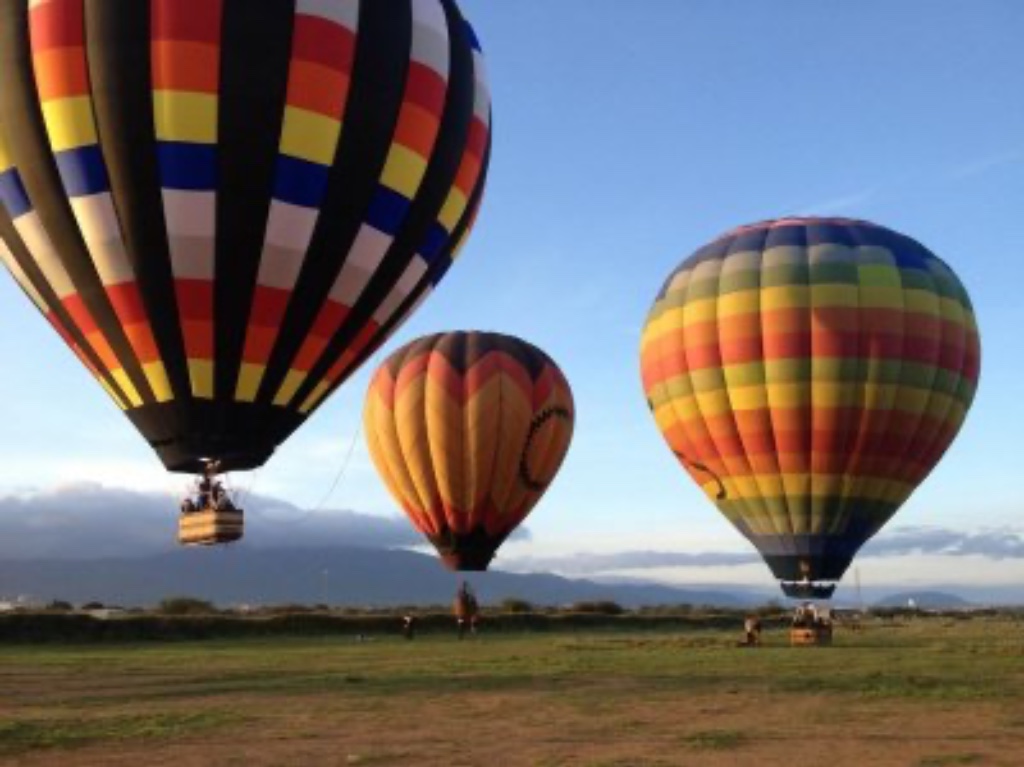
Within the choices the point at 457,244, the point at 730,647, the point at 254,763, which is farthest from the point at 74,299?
the point at 730,647

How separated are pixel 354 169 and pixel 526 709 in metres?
9.78

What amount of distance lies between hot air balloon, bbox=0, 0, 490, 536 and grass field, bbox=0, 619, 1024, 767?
5158 millimetres

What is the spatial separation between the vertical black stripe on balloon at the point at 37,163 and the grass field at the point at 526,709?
653 cm

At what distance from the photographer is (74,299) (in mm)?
20578

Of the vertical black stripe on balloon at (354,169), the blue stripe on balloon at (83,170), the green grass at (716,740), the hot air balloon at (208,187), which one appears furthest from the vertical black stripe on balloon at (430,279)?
the green grass at (716,740)

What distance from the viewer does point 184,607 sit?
64.6 m

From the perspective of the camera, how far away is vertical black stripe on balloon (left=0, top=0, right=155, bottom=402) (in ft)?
64.9

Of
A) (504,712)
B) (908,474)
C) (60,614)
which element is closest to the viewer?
(504,712)

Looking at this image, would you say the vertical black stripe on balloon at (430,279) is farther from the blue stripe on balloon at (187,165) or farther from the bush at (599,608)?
the bush at (599,608)

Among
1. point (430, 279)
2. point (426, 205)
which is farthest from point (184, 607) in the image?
point (426, 205)

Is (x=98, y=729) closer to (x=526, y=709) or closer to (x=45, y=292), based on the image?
(x=526, y=709)

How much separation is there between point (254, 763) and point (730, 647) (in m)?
24.8

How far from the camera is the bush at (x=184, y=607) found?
62.4 m

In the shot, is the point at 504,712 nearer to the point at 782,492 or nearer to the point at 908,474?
the point at 782,492
